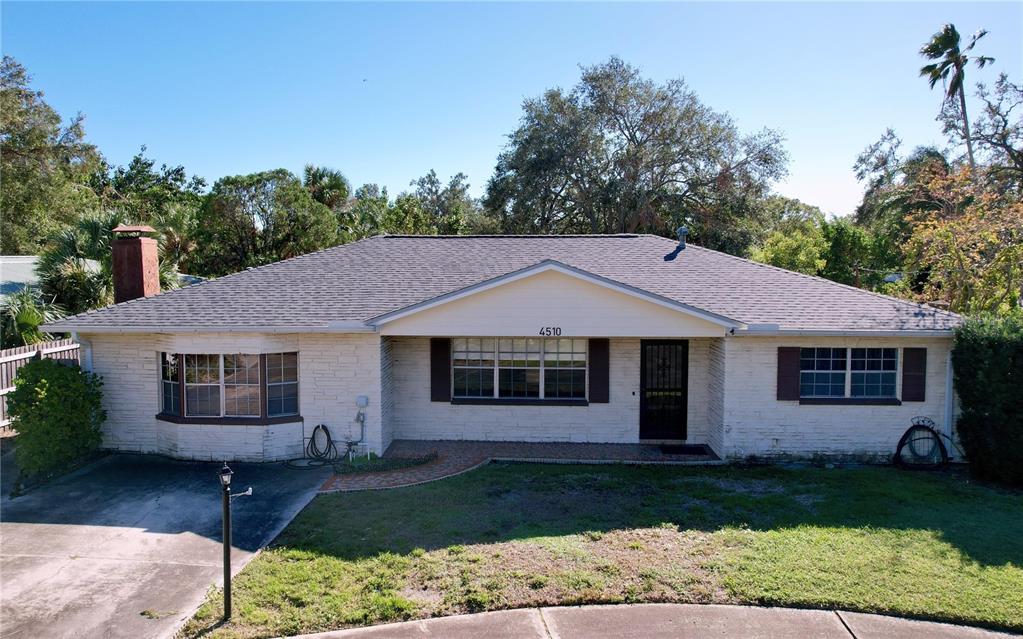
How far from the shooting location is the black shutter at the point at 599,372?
1320 centimetres

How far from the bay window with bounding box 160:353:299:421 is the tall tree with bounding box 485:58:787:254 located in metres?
24.8

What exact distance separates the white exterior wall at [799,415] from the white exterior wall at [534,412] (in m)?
1.14

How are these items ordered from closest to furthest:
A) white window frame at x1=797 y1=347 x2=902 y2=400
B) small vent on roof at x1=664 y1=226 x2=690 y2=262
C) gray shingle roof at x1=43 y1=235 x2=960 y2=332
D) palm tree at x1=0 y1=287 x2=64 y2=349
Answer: gray shingle roof at x1=43 y1=235 x2=960 y2=332 < white window frame at x1=797 y1=347 x2=902 y2=400 < palm tree at x1=0 y1=287 x2=64 y2=349 < small vent on roof at x1=664 y1=226 x2=690 y2=262

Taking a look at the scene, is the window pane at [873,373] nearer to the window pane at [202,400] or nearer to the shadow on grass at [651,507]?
the shadow on grass at [651,507]

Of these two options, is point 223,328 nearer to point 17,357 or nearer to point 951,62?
point 17,357

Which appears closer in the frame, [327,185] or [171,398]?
[171,398]

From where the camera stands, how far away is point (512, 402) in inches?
527

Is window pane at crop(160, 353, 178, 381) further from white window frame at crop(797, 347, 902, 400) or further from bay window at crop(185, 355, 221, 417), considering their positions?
white window frame at crop(797, 347, 902, 400)

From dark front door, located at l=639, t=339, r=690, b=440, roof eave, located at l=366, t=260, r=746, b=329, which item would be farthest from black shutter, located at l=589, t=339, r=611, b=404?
roof eave, located at l=366, t=260, r=746, b=329

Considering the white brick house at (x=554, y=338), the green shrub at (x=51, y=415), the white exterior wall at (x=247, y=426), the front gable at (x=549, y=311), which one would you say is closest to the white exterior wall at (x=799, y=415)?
the white brick house at (x=554, y=338)

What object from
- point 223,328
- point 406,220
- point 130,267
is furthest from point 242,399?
point 406,220

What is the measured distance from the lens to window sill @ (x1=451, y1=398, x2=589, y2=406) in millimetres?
13344

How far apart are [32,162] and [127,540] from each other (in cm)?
2312

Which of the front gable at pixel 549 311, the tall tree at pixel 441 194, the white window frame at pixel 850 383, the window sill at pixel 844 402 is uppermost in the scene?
the tall tree at pixel 441 194
